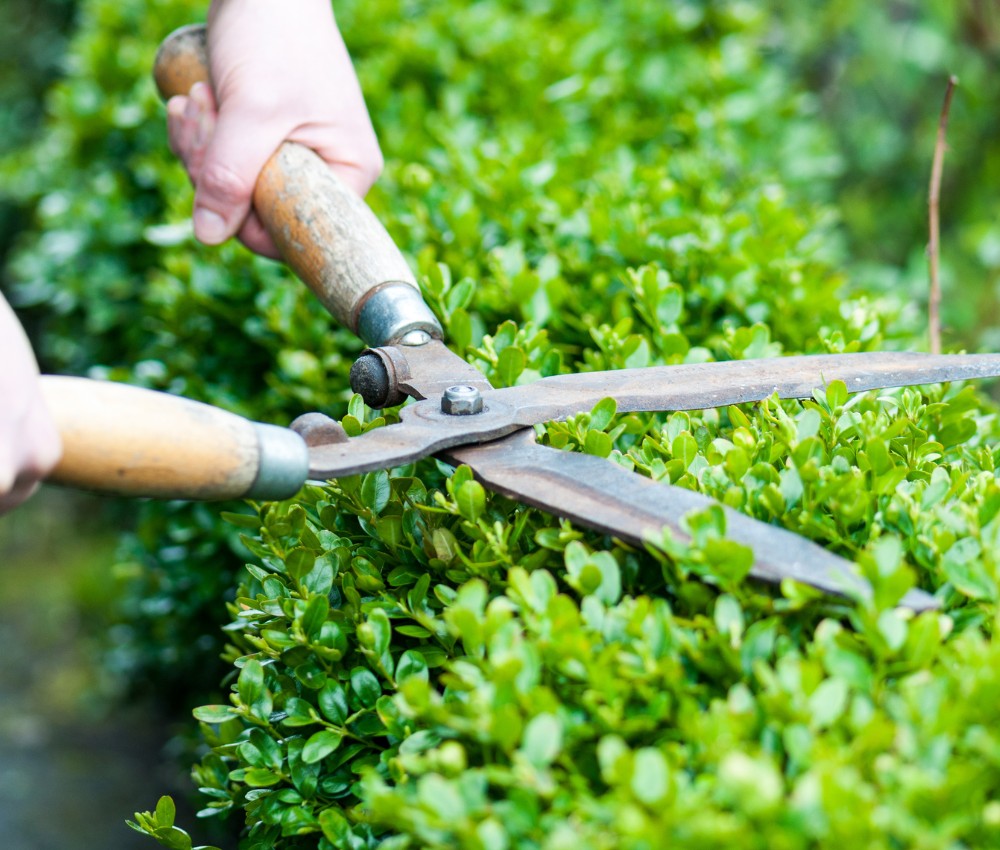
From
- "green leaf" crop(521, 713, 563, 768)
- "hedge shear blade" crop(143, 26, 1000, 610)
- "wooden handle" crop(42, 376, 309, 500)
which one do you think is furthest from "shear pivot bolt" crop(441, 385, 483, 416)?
"green leaf" crop(521, 713, 563, 768)

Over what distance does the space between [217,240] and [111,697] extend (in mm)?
2677

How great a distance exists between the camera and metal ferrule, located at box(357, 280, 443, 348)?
191 cm

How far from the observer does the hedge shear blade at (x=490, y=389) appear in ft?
4.46

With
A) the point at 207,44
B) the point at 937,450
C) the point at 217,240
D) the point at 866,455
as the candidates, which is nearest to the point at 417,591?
the point at 866,455

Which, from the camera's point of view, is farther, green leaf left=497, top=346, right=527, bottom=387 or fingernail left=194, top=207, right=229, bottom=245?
fingernail left=194, top=207, right=229, bottom=245

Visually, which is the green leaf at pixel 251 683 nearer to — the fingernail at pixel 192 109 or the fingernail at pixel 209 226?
the fingernail at pixel 209 226

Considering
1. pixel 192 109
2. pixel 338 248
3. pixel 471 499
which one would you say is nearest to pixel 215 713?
pixel 471 499

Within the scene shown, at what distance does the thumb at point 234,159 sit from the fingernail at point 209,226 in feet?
0.10

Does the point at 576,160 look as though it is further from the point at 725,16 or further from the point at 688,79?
the point at 725,16

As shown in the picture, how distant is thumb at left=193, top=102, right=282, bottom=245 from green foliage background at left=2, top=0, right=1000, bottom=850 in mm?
315

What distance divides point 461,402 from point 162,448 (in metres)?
0.46

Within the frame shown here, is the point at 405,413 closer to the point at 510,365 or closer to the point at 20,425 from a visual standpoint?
the point at 510,365

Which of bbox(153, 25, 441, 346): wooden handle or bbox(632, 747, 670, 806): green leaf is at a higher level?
bbox(153, 25, 441, 346): wooden handle

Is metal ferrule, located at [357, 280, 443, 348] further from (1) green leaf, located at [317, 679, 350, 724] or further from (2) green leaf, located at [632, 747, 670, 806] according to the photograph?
(2) green leaf, located at [632, 747, 670, 806]
